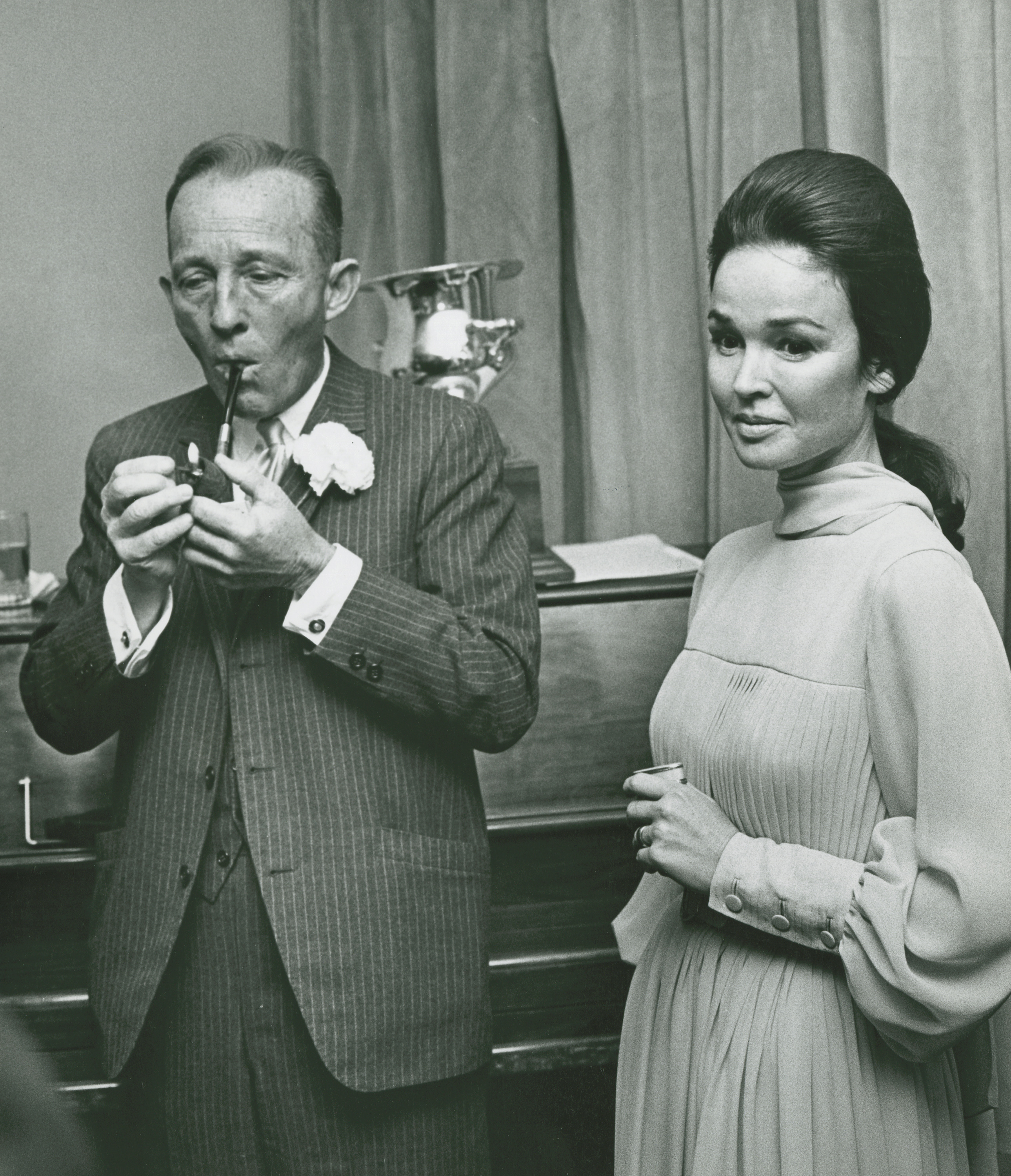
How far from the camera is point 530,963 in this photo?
7.72 feet

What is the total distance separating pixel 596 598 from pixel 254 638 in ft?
2.73

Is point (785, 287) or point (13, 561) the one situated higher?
point (785, 287)

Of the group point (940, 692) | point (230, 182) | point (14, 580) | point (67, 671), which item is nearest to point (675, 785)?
point (940, 692)

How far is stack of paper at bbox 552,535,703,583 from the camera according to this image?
2508mm

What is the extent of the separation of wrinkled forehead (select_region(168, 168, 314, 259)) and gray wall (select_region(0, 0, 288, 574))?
2.22 metres

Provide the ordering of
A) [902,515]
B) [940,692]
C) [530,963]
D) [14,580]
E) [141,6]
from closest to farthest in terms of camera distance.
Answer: [940,692], [902,515], [530,963], [14,580], [141,6]

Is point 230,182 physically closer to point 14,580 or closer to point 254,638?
point 254,638

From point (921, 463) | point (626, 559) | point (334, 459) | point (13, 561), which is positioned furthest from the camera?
point (626, 559)

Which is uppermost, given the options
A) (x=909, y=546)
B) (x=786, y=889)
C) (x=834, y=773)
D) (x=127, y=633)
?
(x=909, y=546)

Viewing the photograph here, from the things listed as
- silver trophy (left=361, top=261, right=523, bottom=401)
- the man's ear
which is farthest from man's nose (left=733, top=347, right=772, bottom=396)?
silver trophy (left=361, top=261, right=523, bottom=401)

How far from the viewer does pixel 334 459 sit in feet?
5.60

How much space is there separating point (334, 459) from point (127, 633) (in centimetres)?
30

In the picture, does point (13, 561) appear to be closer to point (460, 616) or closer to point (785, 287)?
point (460, 616)

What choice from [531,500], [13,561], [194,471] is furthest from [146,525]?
[531,500]
